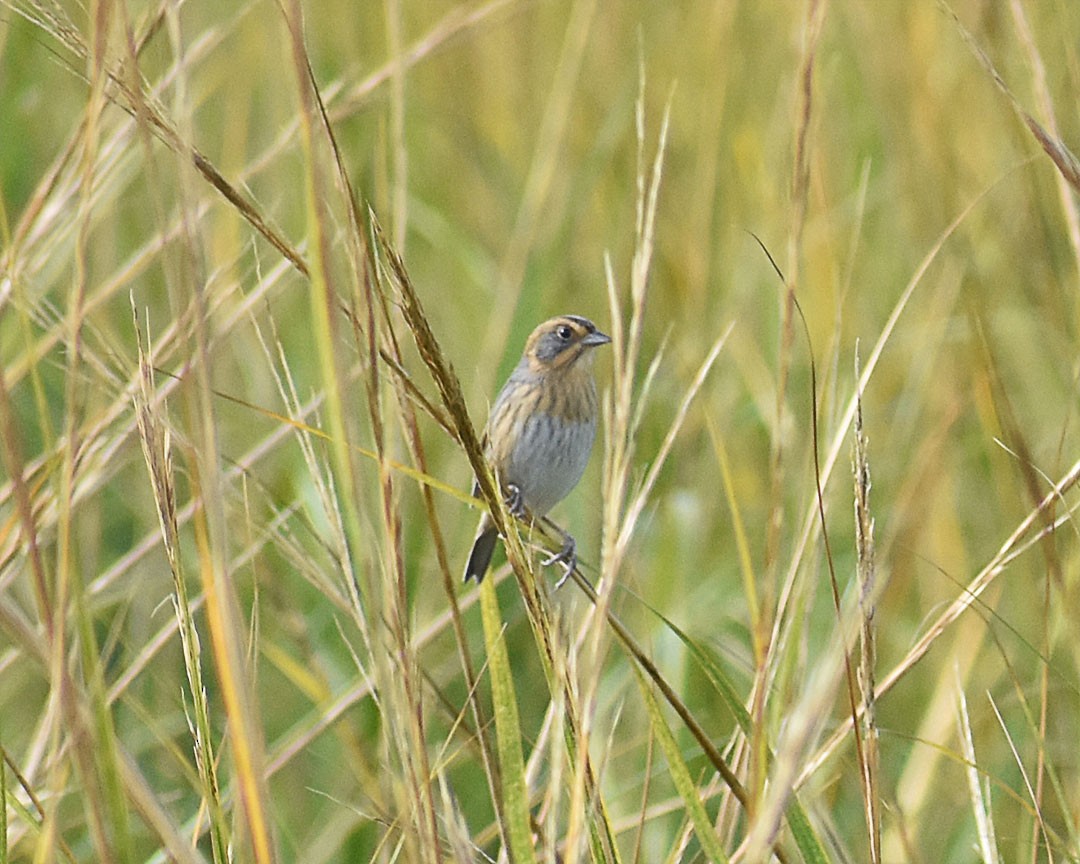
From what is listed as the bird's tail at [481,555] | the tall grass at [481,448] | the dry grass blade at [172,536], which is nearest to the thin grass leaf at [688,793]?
the tall grass at [481,448]

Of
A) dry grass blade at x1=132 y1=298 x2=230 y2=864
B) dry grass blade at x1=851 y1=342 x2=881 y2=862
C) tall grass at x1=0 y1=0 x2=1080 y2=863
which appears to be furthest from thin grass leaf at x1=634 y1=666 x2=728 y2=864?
dry grass blade at x1=132 y1=298 x2=230 y2=864

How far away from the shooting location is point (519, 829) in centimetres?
Answer: 104

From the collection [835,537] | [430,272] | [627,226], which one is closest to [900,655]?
[835,537]

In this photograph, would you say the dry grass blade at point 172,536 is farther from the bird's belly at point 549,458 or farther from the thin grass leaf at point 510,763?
the bird's belly at point 549,458

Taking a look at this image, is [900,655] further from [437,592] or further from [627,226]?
[627,226]

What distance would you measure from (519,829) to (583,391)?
192 cm

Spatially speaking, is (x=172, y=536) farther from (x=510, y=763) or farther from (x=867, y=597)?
(x=867, y=597)

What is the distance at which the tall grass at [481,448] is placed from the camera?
1.01 metres

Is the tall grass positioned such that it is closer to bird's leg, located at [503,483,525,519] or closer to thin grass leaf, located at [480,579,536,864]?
thin grass leaf, located at [480,579,536,864]

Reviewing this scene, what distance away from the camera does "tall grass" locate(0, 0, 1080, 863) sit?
3.32ft

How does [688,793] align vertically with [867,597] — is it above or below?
below

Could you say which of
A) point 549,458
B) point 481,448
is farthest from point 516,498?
point 481,448

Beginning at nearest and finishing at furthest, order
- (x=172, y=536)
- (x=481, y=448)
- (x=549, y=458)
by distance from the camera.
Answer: (x=172, y=536), (x=481, y=448), (x=549, y=458)

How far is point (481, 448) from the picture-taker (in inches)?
44.4
